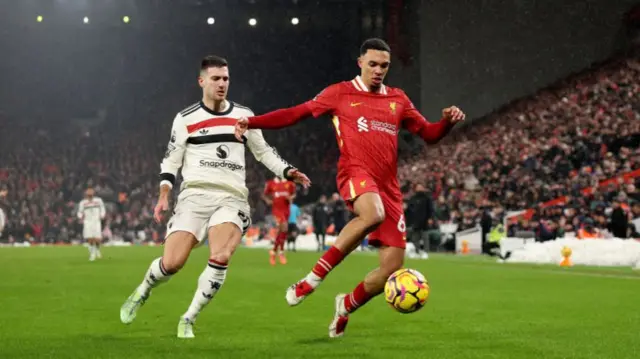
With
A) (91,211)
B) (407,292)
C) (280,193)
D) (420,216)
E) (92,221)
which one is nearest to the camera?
(407,292)

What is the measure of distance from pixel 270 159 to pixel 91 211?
19.5m

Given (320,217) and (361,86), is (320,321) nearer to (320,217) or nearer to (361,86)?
(361,86)

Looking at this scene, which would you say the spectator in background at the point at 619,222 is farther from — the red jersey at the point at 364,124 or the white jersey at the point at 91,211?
the red jersey at the point at 364,124

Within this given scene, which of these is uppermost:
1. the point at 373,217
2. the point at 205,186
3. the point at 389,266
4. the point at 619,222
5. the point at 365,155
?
the point at 619,222

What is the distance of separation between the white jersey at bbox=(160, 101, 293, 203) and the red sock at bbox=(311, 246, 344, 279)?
1004 millimetres

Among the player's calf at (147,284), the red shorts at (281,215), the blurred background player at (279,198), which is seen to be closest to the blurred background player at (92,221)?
the blurred background player at (279,198)

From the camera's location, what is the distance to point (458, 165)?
42.2 meters

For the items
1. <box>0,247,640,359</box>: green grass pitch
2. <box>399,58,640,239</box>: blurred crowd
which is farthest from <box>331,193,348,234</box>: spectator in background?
<box>0,247,640,359</box>: green grass pitch

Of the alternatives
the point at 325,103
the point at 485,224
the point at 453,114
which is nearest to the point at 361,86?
the point at 325,103

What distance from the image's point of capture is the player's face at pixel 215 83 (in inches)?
339

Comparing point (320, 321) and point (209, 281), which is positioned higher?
point (209, 281)

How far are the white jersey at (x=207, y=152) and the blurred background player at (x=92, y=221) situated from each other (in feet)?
60.6

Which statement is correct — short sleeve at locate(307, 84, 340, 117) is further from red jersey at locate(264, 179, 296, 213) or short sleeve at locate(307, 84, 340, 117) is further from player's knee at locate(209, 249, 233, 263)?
red jersey at locate(264, 179, 296, 213)

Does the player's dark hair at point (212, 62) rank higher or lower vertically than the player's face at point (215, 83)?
higher
